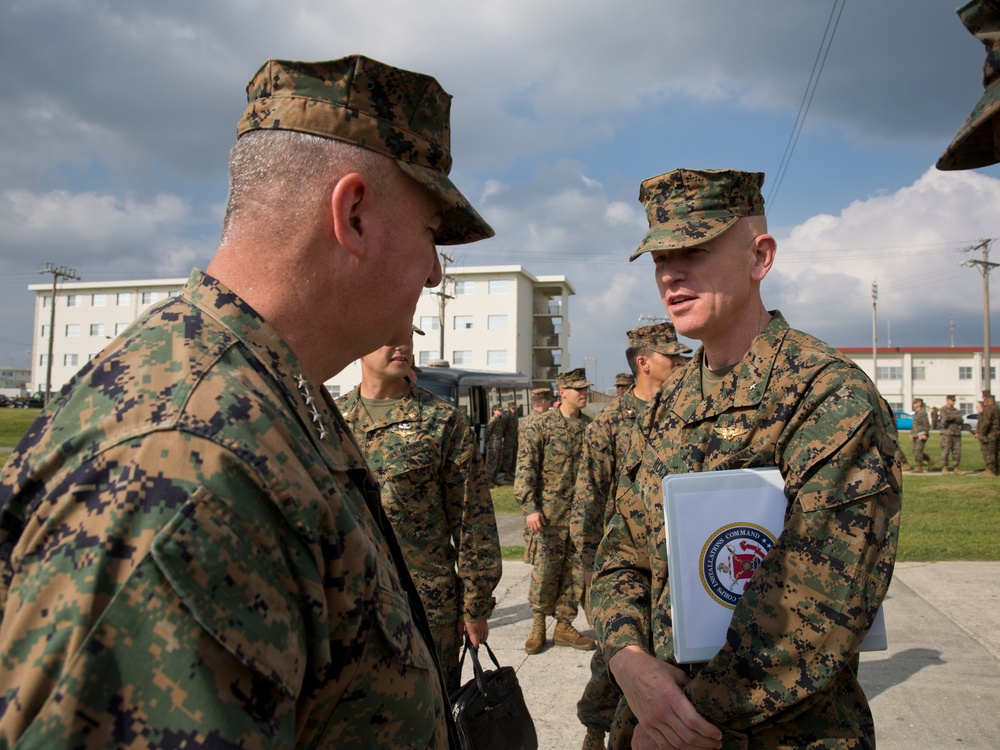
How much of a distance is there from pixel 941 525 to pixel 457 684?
33.7 feet

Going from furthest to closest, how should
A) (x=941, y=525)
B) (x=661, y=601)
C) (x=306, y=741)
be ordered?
(x=941, y=525) → (x=661, y=601) → (x=306, y=741)

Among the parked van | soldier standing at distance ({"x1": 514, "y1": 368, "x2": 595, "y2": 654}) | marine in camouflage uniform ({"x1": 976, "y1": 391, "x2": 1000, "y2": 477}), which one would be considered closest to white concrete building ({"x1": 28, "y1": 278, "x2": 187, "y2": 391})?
the parked van

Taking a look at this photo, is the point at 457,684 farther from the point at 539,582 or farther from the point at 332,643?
the point at 332,643

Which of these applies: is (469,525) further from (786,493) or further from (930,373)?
(930,373)

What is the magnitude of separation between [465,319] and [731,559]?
54.5 m

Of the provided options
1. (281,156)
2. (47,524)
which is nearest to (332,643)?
(47,524)

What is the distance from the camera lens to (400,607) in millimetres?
1181

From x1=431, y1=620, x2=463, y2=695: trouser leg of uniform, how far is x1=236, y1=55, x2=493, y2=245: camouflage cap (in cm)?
278

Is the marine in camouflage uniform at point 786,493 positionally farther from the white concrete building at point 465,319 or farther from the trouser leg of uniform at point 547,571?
the white concrete building at point 465,319

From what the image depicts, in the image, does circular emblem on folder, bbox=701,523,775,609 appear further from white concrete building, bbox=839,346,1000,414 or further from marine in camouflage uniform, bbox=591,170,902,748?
white concrete building, bbox=839,346,1000,414

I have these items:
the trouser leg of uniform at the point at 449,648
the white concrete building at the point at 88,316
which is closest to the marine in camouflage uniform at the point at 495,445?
the trouser leg of uniform at the point at 449,648

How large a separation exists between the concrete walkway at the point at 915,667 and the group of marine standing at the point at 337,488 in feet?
9.00

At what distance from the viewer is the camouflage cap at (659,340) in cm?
573

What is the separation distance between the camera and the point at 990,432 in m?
18.6
